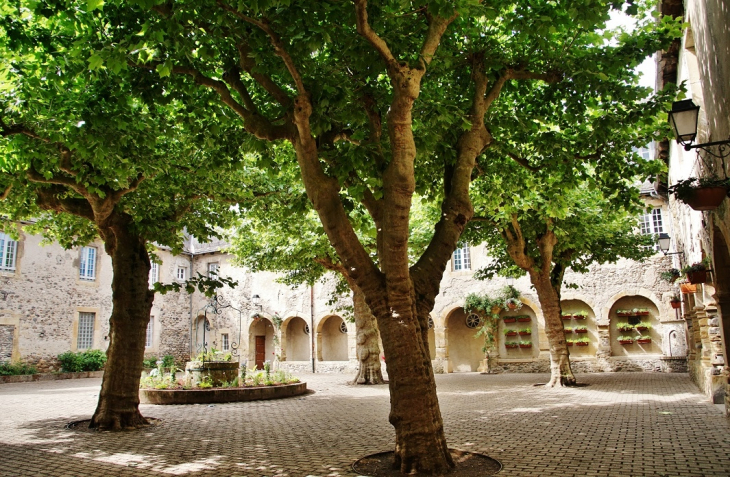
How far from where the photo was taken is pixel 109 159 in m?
7.48

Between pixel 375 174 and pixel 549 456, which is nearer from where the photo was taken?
pixel 549 456

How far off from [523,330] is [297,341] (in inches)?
483

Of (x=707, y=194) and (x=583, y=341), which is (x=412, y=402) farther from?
(x=583, y=341)

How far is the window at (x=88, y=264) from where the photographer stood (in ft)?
81.9

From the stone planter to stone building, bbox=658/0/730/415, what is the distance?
440 inches

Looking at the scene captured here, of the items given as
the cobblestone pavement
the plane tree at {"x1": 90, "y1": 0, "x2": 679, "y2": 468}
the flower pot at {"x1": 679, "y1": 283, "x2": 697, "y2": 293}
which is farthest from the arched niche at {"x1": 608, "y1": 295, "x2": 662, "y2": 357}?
the plane tree at {"x1": 90, "y1": 0, "x2": 679, "y2": 468}

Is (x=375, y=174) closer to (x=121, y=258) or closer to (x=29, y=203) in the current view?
(x=121, y=258)

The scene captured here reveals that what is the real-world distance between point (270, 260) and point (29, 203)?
7878mm

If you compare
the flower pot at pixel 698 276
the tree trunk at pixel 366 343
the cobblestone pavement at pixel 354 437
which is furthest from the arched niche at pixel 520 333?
the flower pot at pixel 698 276

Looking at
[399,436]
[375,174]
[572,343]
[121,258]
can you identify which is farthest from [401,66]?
[572,343]

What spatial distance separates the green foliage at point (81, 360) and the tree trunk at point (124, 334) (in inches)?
634

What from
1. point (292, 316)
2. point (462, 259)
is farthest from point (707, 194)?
point (292, 316)

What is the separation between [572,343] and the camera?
22172 millimetres

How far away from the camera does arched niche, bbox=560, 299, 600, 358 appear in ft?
71.8
